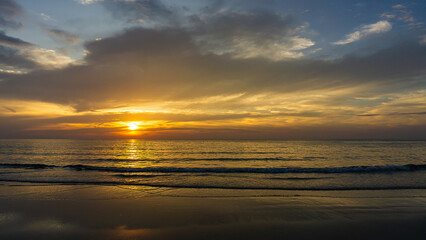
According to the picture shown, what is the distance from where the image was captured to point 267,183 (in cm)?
1538

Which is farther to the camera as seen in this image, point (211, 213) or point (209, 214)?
point (211, 213)

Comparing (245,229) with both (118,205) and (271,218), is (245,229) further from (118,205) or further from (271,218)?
(118,205)

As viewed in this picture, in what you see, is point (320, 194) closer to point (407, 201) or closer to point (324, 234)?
point (407, 201)

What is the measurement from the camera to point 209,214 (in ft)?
27.5

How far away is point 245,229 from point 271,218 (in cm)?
149

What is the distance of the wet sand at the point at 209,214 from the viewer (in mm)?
6664

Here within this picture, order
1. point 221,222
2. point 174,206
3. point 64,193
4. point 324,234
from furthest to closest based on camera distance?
1. point 64,193
2. point 174,206
3. point 221,222
4. point 324,234

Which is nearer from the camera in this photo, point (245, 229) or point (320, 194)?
point (245, 229)

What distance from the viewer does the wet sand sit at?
666 cm

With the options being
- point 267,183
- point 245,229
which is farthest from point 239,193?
point 245,229

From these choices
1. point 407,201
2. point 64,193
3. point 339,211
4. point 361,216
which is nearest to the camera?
point 361,216

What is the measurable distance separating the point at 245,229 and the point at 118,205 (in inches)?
222

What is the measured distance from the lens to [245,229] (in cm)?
693

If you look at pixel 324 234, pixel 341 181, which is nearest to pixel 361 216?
Answer: pixel 324 234
